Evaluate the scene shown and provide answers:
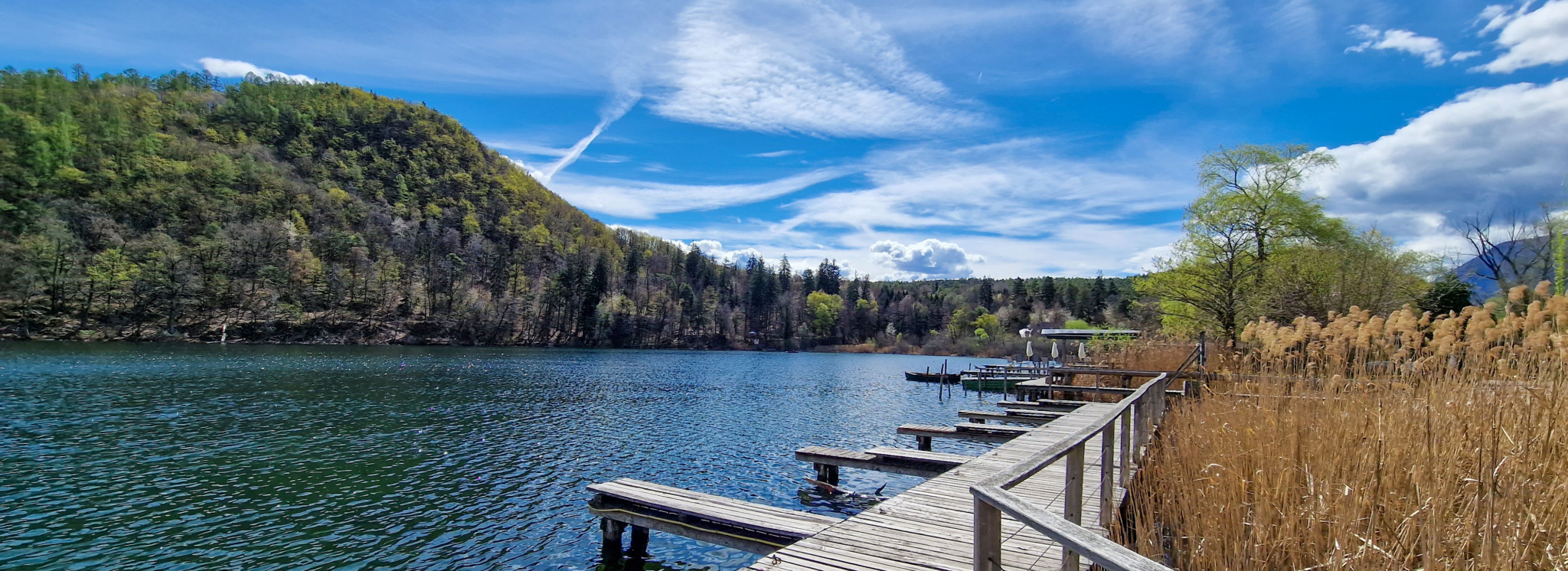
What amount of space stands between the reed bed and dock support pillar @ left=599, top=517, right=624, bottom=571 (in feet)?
19.8

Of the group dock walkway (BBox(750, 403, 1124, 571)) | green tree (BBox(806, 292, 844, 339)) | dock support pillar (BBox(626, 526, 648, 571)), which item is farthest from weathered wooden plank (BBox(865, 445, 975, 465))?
green tree (BBox(806, 292, 844, 339))

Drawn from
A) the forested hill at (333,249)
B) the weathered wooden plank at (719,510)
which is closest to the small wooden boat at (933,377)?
the weathered wooden plank at (719,510)

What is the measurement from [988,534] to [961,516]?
146 inches

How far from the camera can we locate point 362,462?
13219 mm

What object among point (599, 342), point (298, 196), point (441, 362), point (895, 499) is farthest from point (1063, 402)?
point (298, 196)

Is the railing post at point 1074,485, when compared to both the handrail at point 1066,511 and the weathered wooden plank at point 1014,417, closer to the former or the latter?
the handrail at point 1066,511

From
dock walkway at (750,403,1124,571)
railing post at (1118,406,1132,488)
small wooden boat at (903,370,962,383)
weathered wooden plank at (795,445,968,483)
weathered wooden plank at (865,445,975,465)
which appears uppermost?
railing post at (1118,406,1132,488)

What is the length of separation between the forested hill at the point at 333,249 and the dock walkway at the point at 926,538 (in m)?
73.0

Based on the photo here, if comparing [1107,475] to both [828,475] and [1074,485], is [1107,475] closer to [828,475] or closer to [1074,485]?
[1074,485]

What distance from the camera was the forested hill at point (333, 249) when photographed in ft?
200

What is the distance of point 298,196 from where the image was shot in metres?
90.0

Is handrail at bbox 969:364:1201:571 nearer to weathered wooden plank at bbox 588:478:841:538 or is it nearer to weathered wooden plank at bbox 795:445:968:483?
weathered wooden plank at bbox 588:478:841:538

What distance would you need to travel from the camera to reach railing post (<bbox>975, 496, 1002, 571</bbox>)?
2.23 metres

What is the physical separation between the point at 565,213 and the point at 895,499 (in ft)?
499
